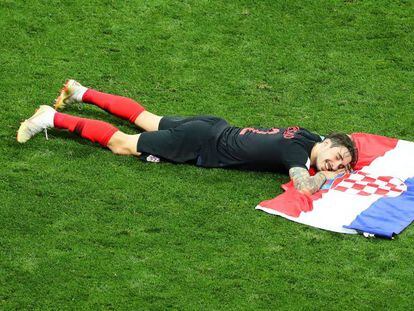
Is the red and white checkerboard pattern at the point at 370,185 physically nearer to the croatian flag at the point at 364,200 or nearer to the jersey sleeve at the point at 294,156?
the croatian flag at the point at 364,200

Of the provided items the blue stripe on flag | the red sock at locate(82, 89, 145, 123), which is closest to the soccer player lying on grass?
the red sock at locate(82, 89, 145, 123)

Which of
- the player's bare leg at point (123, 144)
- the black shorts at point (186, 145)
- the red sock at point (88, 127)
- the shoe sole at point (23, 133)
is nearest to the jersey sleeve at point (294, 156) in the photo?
the black shorts at point (186, 145)

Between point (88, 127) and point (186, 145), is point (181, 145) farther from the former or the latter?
point (88, 127)

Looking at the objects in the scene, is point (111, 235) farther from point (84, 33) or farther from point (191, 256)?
point (84, 33)

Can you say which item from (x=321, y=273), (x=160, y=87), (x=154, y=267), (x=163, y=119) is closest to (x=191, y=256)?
(x=154, y=267)

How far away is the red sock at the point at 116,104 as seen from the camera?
30.3 feet

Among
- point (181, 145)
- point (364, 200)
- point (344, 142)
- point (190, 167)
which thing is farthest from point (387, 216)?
point (181, 145)

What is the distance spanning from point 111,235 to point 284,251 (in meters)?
1.25

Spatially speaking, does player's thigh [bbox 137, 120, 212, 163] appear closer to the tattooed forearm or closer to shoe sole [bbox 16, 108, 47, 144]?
the tattooed forearm

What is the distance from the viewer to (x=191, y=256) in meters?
7.30

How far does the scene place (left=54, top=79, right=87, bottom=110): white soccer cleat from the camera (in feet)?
30.9

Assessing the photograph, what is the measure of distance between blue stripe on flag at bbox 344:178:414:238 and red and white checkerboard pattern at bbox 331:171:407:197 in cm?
10

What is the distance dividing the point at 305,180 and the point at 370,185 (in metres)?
0.58

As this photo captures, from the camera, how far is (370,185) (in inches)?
333
